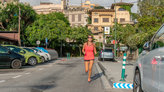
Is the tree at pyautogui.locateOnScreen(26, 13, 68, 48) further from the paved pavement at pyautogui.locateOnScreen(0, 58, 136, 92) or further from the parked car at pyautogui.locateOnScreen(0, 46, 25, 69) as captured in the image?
the paved pavement at pyautogui.locateOnScreen(0, 58, 136, 92)

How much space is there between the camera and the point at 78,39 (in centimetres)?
6172

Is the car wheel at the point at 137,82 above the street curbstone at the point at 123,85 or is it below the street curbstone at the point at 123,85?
above

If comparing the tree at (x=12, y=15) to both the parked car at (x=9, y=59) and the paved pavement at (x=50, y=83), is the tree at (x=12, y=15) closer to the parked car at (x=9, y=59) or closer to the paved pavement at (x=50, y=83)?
the parked car at (x=9, y=59)

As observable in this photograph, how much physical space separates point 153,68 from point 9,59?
13120mm

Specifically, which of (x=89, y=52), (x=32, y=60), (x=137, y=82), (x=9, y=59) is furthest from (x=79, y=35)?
(x=137, y=82)

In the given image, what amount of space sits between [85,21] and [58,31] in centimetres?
4092

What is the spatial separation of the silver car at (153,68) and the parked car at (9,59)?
11.5m

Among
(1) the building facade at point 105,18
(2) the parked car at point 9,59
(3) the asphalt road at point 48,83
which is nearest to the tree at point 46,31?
(1) the building facade at point 105,18

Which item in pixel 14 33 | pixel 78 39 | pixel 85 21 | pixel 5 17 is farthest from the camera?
pixel 85 21

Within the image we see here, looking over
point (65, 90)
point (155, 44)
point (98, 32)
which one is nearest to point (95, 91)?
point (65, 90)

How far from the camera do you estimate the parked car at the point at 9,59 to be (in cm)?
1608

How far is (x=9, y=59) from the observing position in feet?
53.8

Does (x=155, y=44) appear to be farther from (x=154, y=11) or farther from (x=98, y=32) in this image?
(x=98, y=32)

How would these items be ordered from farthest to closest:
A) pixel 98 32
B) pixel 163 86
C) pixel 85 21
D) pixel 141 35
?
pixel 85 21, pixel 98 32, pixel 141 35, pixel 163 86
